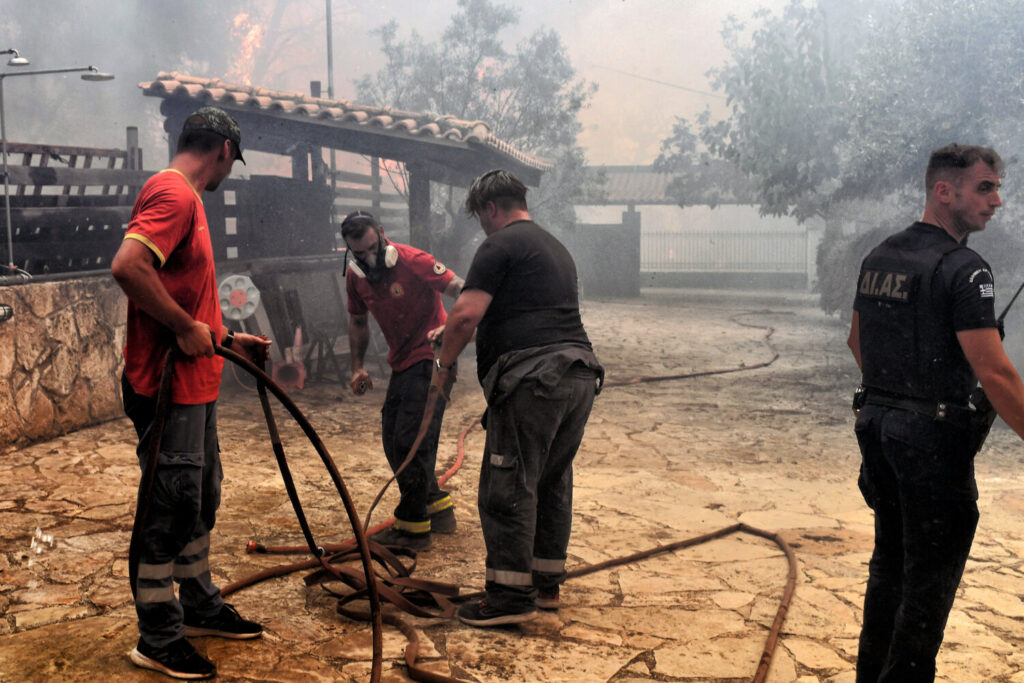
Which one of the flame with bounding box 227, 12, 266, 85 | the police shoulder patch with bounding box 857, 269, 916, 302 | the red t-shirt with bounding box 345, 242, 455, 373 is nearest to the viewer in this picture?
the police shoulder patch with bounding box 857, 269, 916, 302

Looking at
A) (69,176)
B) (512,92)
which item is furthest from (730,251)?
(69,176)

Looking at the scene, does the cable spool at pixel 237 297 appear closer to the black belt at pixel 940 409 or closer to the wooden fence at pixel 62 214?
the wooden fence at pixel 62 214

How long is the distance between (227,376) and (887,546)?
317 inches

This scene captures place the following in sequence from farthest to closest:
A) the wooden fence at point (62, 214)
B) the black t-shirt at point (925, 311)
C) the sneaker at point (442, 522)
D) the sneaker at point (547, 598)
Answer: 1. the wooden fence at point (62, 214)
2. the sneaker at point (442, 522)
3. the sneaker at point (547, 598)
4. the black t-shirt at point (925, 311)

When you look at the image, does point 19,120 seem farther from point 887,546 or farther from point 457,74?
point 887,546

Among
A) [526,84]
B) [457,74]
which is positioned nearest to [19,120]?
[457,74]

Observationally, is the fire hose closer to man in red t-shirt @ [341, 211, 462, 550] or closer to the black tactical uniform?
man in red t-shirt @ [341, 211, 462, 550]

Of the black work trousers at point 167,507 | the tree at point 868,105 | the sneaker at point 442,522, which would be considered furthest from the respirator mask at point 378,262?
the tree at point 868,105

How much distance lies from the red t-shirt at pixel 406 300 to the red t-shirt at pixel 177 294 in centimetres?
180

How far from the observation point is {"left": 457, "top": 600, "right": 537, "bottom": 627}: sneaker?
3.73 metres

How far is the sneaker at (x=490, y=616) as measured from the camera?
3.73 meters

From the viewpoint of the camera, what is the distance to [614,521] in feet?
17.6

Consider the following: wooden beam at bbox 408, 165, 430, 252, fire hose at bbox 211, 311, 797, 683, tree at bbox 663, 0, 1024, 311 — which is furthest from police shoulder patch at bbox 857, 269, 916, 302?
tree at bbox 663, 0, 1024, 311

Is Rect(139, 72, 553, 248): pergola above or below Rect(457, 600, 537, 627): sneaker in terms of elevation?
above
